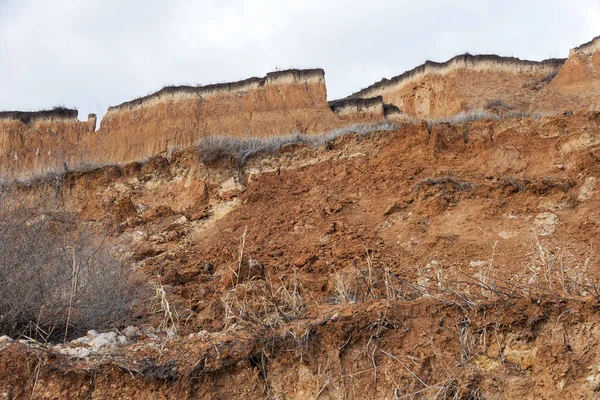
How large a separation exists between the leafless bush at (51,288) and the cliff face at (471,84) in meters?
18.0

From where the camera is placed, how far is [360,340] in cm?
378

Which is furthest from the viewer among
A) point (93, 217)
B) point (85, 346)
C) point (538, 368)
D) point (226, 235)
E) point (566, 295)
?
point (93, 217)

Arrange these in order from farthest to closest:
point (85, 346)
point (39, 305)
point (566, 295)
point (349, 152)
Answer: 1. point (349, 152)
2. point (39, 305)
3. point (85, 346)
4. point (566, 295)

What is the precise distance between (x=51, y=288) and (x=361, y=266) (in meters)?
3.67

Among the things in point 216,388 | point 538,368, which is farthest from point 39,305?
point 538,368

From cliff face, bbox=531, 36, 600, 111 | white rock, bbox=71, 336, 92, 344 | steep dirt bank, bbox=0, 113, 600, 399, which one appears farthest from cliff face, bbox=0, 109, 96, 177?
white rock, bbox=71, 336, 92, 344

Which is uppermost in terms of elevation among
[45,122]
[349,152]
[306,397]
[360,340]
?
[45,122]

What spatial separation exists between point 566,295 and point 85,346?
9.99 feet

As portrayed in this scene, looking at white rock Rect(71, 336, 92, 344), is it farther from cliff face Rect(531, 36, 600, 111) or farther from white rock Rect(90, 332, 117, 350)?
cliff face Rect(531, 36, 600, 111)

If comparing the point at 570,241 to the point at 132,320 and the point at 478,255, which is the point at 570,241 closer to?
the point at 478,255

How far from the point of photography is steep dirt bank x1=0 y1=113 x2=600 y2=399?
3.64 metres

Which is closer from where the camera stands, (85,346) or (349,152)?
(85,346)

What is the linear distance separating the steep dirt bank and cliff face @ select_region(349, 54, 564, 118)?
501 inches

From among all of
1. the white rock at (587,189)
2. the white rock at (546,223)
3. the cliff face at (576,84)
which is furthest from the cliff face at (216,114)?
the white rock at (546,223)
